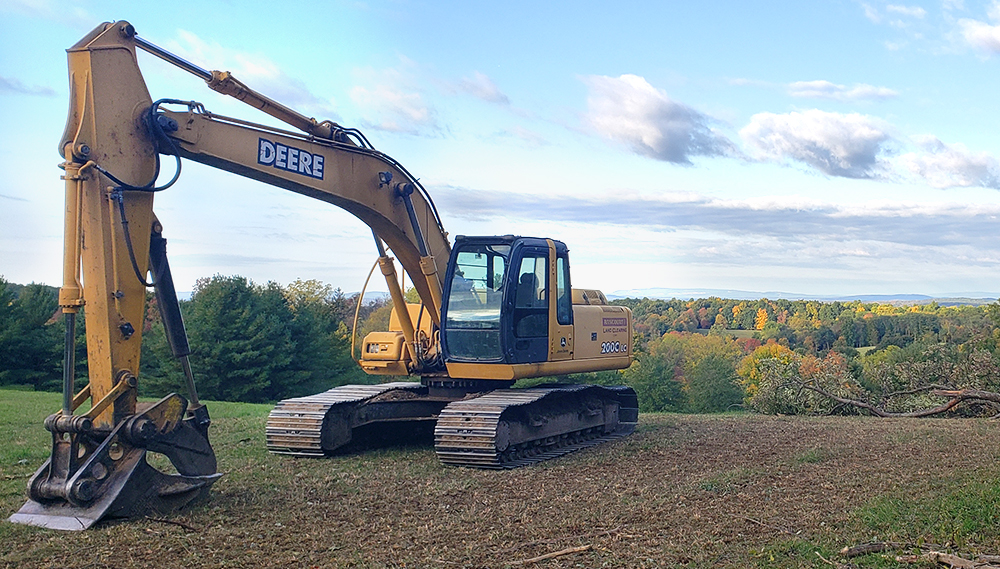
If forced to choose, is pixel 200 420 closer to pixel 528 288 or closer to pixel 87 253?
pixel 87 253

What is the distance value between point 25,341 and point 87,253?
126 feet

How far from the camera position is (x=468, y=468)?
1038 centimetres

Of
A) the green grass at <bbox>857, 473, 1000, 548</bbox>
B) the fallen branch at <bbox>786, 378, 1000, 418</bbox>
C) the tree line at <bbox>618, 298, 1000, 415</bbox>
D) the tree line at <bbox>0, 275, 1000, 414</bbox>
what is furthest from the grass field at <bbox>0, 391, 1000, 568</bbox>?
the tree line at <bbox>0, 275, 1000, 414</bbox>

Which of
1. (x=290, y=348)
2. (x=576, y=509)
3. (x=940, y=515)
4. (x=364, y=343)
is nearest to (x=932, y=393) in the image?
(x=940, y=515)

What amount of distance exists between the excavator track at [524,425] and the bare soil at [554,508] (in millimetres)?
315

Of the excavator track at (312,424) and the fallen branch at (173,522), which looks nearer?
the fallen branch at (173,522)

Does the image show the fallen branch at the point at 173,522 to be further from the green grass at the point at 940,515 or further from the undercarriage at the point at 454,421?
the green grass at the point at 940,515

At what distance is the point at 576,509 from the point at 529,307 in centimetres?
375

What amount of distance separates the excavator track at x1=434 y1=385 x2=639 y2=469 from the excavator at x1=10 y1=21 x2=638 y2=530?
1.1 inches

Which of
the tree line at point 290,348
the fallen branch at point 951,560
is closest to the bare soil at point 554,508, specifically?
the fallen branch at point 951,560

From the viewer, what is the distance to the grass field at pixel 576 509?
632 centimetres

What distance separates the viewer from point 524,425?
36.7ft

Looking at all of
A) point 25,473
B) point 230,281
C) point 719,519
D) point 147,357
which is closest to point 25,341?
point 147,357

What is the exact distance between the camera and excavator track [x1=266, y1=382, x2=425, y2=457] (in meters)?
10.9
